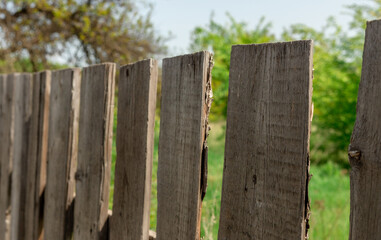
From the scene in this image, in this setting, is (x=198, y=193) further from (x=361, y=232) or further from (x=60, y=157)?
(x=60, y=157)

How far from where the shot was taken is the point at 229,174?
4.02 feet

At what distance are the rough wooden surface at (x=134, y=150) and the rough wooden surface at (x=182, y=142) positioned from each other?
0.28 feet

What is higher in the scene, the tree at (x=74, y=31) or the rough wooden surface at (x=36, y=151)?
the tree at (x=74, y=31)

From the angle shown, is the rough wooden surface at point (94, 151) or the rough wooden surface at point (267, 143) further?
the rough wooden surface at point (94, 151)

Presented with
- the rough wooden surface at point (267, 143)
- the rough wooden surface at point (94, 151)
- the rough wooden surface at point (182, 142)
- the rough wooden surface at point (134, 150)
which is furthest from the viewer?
the rough wooden surface at point (94, 151)

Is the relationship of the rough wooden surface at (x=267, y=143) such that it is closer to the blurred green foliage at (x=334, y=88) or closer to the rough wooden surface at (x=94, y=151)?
the rough wooden surface at (x=94, y=151)

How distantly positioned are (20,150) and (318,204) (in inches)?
90.2

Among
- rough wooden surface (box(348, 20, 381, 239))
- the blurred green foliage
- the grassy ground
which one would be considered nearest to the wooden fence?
rough wooden surface (box(348, 20, 381, 239))

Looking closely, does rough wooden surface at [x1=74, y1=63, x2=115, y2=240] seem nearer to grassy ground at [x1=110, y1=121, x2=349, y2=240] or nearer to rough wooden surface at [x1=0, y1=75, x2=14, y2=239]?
grassy ground at [x1=110, y1=121, x2=349, y2=240]

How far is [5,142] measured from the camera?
316 cm

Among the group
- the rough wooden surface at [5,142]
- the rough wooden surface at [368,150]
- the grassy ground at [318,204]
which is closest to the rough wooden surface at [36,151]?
the rough wooden surface at [5,142]

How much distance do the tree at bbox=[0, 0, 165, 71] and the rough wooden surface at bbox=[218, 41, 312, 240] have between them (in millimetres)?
6321

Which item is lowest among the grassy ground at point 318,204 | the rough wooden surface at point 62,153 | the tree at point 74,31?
the grassy ground at point 318,204

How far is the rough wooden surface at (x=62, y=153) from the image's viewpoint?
86.6 inches
